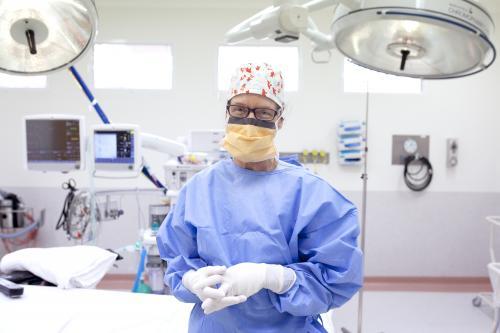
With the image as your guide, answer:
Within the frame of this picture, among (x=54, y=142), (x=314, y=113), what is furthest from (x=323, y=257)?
(x=314, y=113)

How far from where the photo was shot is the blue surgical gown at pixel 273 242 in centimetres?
105

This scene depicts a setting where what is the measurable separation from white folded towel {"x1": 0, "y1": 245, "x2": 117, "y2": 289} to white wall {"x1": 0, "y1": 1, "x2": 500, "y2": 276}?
1648mm

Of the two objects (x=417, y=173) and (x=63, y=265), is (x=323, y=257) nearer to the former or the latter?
(x=63, y=265)

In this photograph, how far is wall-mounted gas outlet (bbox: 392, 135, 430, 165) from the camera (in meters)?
3.64

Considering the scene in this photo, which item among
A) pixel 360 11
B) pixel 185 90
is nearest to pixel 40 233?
pixel 185 90

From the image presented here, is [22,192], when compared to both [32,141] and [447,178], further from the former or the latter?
[447,178]

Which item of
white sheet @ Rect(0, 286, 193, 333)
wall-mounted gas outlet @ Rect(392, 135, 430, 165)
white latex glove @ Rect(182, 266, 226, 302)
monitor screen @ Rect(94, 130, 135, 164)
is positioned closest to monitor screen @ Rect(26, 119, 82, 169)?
monitor screen @ Rect(94, 130, 135, 164)

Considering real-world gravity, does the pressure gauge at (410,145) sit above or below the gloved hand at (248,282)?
above

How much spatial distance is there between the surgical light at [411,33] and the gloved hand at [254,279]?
0.55 meters

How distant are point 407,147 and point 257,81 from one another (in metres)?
2.90

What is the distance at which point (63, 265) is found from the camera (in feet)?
6.48

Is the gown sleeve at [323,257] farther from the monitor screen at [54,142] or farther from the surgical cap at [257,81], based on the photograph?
the monitor screen at [54,142]

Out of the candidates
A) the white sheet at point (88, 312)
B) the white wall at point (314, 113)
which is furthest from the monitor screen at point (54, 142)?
the white wall at point (314, 113)

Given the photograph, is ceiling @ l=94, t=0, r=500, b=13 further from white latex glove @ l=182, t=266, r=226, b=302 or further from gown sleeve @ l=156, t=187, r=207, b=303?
white latex glove @ l=182, t=266, r=226, b=302
